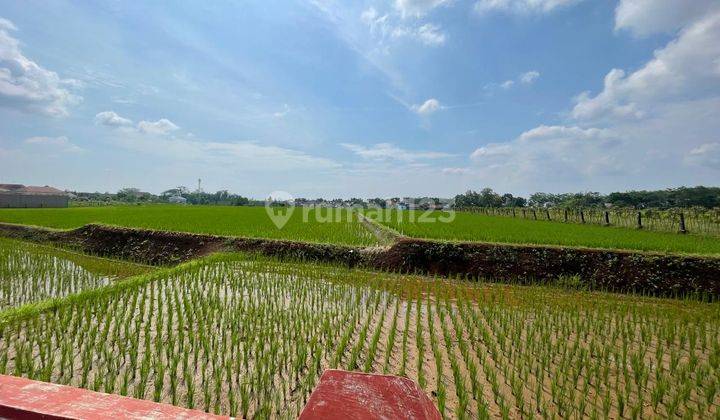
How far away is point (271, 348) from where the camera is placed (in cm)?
382

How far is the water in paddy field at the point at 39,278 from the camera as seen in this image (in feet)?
20.3

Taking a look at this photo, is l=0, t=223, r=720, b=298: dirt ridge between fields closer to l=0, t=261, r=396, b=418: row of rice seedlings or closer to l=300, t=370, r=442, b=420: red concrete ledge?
l=0, t=261, r=396, b=418: row of rice seedlings

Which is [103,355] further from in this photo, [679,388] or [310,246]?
[310,246]

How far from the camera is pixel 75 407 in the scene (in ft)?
2.87

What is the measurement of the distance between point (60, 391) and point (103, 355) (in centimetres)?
344

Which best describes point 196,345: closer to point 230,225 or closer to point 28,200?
point 230,225

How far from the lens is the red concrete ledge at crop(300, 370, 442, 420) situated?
74 cm

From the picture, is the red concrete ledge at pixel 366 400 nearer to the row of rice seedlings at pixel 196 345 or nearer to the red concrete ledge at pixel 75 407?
the red concrete ledge at pixel 75 407

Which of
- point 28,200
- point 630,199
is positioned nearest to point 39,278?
point 28,200

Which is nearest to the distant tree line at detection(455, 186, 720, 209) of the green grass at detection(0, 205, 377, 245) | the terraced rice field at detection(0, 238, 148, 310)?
the green grass at detection(0, 205, 377, 245)

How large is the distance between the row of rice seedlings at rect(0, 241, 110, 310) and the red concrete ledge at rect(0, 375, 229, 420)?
6650 millimetres

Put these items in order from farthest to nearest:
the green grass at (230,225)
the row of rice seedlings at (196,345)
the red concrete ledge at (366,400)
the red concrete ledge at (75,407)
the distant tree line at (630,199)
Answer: the distant tree line at (630,199) < the green grass at (230,225) < the row of rice seedlings at (196,345) < the red concrete ledge at (75,407) < the red concrete ledge at (366,400)

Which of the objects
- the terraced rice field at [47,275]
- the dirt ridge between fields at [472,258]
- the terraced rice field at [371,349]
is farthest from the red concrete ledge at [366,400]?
the dirt ridge between fields at [472,258]

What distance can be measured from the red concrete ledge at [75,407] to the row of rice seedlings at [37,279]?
6650 mm
